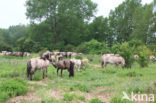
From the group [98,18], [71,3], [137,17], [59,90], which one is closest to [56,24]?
[71,3]

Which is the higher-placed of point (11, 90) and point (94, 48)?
point (94, 48)

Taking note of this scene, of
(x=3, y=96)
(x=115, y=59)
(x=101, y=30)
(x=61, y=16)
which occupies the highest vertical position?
(x=61, y=16)

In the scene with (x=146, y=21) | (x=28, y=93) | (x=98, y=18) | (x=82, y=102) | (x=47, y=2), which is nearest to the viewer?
(x=82, y=102)

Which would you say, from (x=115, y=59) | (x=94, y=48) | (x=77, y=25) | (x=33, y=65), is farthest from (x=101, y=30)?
(x=33, y=65)

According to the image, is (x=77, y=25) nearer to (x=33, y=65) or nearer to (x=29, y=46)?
(x=29, y=46)

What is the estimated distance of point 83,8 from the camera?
41375mm

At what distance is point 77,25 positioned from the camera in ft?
128

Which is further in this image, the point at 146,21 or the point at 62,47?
the point at 62,47

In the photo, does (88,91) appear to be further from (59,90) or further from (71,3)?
(71,3)

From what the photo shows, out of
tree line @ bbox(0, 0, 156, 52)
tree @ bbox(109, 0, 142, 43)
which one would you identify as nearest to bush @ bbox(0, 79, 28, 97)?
tree line @ bbox(0, 0, 156, 52)

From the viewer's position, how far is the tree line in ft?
114

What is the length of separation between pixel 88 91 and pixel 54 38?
34.0 meters

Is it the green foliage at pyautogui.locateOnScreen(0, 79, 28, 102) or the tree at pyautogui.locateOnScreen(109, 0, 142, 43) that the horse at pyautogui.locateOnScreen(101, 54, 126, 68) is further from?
the tree at pyautogui.locateOnScreen(109, 0, 142, 43)

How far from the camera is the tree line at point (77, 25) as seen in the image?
34.7 meters
